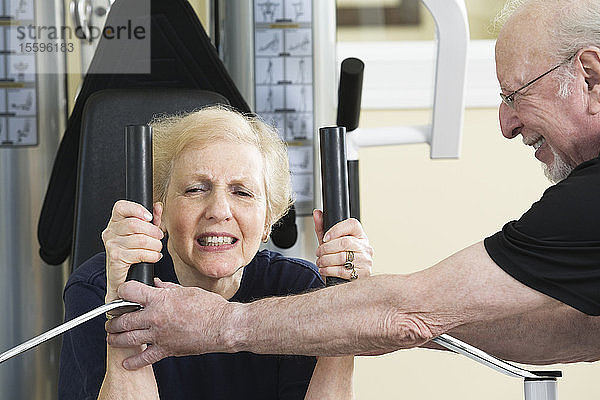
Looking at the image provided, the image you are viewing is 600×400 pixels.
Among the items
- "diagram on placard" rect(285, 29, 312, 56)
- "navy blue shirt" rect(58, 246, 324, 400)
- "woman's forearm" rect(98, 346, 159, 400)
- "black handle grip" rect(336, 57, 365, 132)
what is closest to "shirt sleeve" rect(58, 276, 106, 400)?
"navy blue shirt" rect(58, 246, 324, 400)

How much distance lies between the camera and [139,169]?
114 cm

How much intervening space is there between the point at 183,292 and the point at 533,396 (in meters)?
0.46

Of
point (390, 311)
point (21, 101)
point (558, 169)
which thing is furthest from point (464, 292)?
point (21, 101)

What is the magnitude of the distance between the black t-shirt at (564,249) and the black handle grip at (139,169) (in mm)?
449

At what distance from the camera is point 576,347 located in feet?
4.58

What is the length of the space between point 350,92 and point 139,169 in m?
0.74

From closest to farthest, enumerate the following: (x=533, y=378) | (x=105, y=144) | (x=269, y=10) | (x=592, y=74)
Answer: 1. (x=533, y=378)
2. (x=592, y=74)
3. (x=105, y=144)
4. (x=269, y=10)

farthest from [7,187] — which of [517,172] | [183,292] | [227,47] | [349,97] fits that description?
[517,172]

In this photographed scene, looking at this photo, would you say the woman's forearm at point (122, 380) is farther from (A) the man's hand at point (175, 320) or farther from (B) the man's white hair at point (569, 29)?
(B) the man's white hair at point (569, 29)

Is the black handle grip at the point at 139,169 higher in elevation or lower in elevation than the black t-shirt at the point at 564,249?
higher

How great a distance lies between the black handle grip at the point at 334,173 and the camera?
1146 millimetres

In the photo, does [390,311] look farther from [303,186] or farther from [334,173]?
[303,186]

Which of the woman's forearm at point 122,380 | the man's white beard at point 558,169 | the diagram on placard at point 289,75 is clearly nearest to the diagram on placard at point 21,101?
the diagram on placard at point 289,75

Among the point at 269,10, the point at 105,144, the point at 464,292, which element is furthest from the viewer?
the point at 269,10
